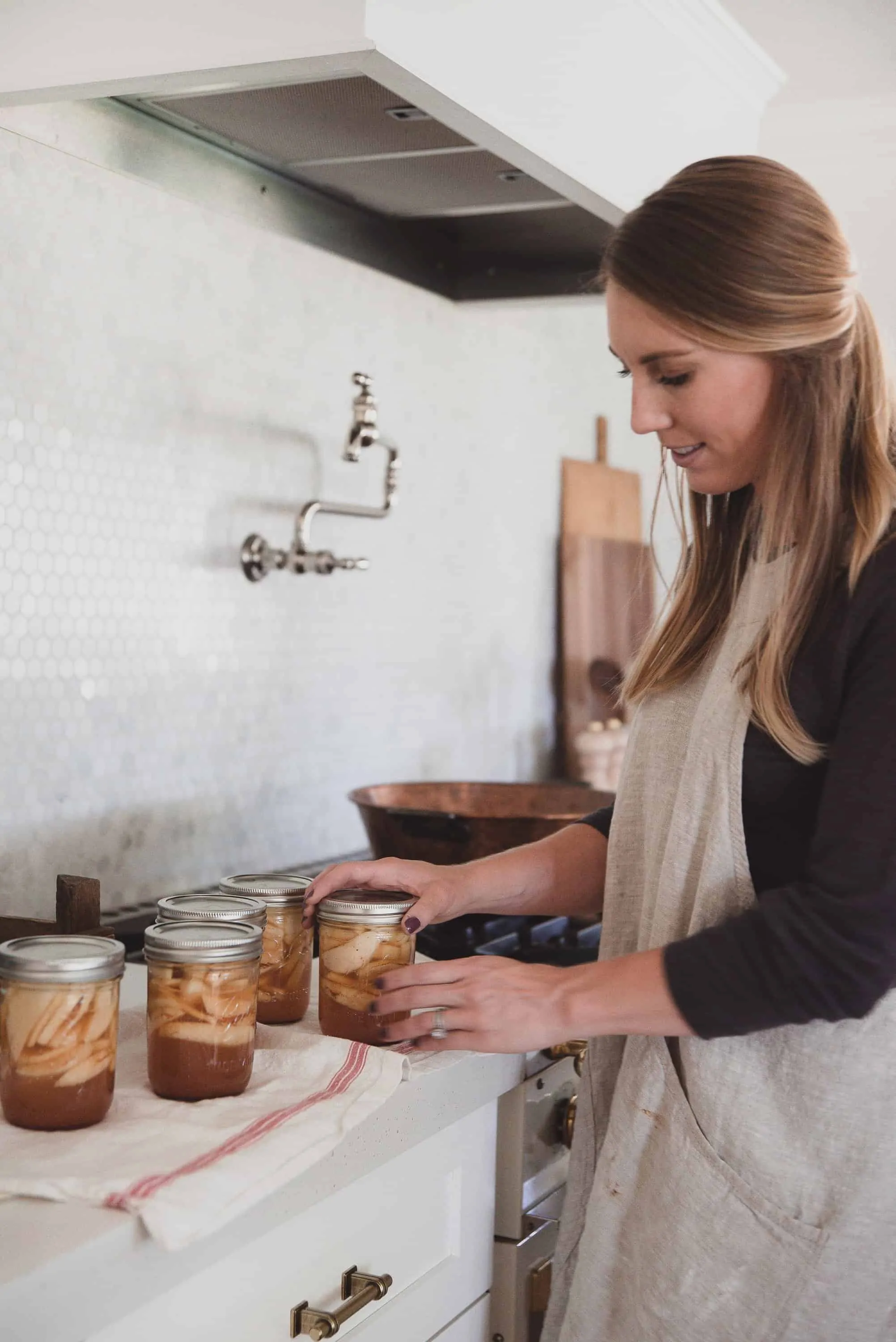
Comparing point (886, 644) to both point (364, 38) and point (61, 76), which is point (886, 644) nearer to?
point (364, 38)

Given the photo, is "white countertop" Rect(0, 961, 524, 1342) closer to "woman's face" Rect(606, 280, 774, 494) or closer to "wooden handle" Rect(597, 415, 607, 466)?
"woman's face" Rect(606, 280, 774, 494)

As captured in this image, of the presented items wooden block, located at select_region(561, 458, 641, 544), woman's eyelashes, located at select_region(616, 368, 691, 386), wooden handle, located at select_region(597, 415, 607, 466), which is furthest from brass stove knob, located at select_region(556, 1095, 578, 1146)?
wooden handle, located at select_region(597, 415, 607, 466)

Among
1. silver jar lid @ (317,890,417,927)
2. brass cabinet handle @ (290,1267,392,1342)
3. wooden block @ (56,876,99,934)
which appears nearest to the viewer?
brass cabinet handle @ (290,1267,392,1342)

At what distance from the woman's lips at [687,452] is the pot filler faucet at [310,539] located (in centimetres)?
90

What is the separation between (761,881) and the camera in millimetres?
1048

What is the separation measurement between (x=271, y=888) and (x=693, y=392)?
520 mm

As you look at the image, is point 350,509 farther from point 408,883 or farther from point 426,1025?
point 426,1025

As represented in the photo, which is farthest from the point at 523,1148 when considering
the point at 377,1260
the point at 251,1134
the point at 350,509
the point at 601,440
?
the point at 601,440

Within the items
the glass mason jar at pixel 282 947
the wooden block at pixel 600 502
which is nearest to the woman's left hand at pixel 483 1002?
the glass mason jar at pixel 282 947

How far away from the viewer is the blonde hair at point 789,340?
0.99m

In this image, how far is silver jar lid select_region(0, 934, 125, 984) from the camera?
0.86 metres

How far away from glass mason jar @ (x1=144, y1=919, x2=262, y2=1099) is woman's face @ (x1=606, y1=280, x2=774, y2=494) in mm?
491

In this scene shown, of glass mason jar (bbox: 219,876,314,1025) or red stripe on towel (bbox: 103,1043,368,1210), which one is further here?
glass mason jar (bbox: 219,876,314,1025)

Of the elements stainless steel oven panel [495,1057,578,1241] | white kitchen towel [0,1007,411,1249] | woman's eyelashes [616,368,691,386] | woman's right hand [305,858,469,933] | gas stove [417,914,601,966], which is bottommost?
stainless steel oven panel [495,1057,578,1241]
